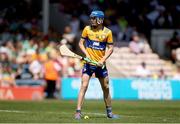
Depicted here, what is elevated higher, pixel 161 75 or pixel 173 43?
pixel 173 43

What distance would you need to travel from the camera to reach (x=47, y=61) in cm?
3219

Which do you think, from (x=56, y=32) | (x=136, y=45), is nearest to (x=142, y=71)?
(x=136, y=45)

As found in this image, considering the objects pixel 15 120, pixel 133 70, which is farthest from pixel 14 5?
pixel 15 120

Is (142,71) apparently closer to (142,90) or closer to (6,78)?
(142,90)

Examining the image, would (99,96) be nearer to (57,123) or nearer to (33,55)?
(33,55)

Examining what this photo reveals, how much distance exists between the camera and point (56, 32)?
3647 centimetres

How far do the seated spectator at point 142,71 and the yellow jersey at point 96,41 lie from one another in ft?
57.6

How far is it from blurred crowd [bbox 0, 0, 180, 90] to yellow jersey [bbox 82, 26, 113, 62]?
1506 cm

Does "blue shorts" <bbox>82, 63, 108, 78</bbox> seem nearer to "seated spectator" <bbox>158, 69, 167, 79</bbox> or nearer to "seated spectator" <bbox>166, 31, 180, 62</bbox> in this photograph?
"seated spectator" <bbox>158, 69, 167, 79</bbox>

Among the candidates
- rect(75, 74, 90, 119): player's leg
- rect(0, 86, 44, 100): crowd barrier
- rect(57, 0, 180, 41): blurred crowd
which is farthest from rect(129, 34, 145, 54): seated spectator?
rect(75, 74, 90, 119): player's leg

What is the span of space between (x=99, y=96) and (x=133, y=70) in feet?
12.9

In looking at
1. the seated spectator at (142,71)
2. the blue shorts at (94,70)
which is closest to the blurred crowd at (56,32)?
the seated spectator at (142,71)

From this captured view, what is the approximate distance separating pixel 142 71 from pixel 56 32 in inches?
209

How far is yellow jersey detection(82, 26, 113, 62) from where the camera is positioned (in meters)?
16.3
